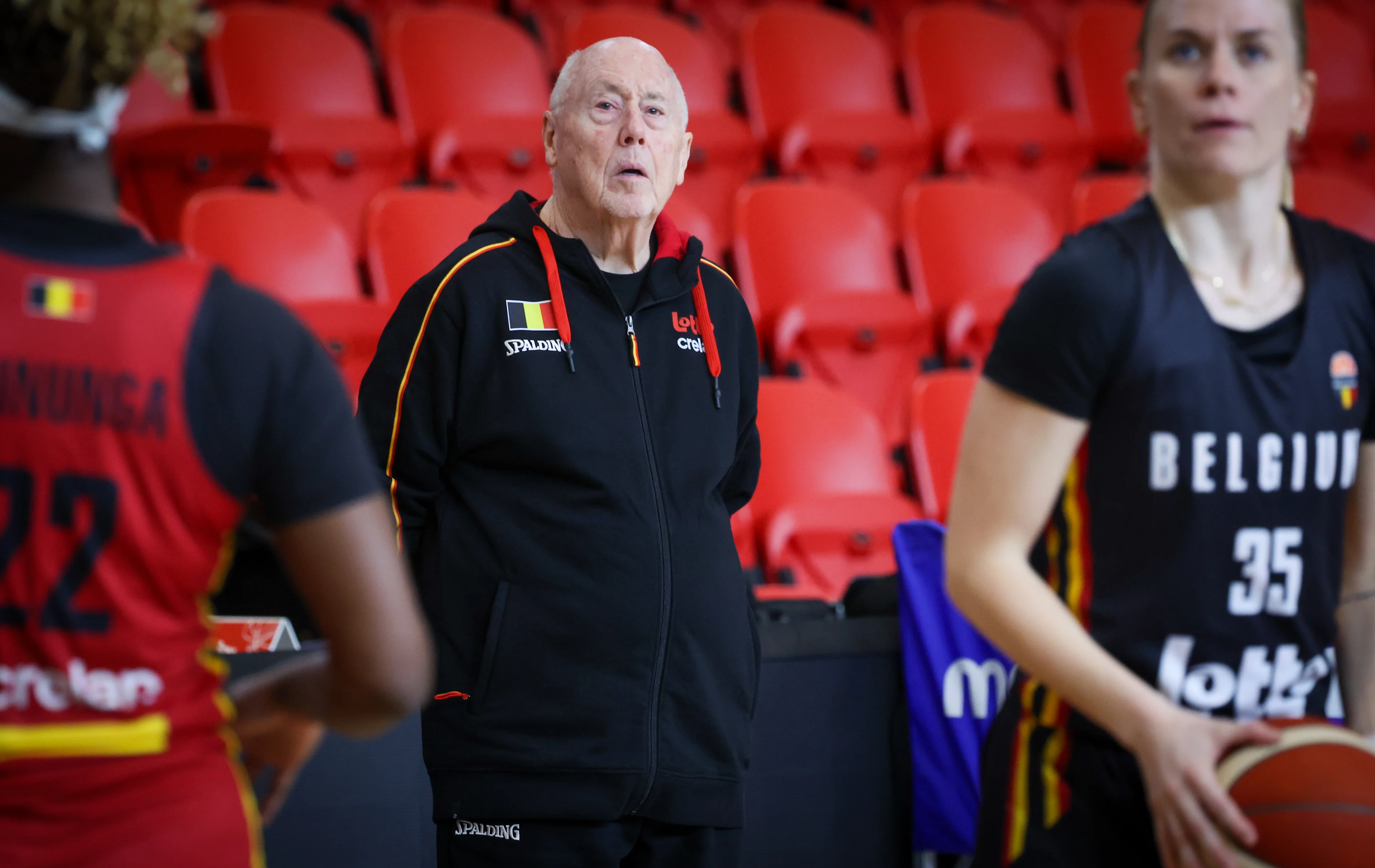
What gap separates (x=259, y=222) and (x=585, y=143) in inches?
83.3

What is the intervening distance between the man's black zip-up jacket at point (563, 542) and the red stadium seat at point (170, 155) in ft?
7.26

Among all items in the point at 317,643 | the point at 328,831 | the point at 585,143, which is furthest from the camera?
the point at 317,643

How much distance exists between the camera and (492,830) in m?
1.90

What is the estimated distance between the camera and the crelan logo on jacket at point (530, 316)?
79.9 inches

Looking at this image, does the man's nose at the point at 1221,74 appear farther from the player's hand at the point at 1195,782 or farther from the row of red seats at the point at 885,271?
the row of red seats at the point at 885,271

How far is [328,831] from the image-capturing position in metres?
2.47

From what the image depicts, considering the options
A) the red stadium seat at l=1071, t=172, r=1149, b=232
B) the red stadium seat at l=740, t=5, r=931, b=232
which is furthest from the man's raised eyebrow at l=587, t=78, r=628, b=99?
the red stadium seat at l=1071, t=172, r=1149, b=232

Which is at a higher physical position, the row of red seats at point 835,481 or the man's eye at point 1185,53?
the man's eye at point 1185,53

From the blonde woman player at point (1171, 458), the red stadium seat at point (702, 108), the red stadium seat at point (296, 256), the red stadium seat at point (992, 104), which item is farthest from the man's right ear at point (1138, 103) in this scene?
the red stadium seat at point (992, 104)

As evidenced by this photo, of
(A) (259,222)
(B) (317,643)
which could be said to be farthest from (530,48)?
(B) (317,643)

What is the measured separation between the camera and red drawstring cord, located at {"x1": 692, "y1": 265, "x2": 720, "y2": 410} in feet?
7.02

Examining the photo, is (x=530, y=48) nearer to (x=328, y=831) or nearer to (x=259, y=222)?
(x=259, y=222)

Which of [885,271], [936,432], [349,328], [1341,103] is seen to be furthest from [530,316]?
[1341,103]

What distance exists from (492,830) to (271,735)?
672 millimetres
